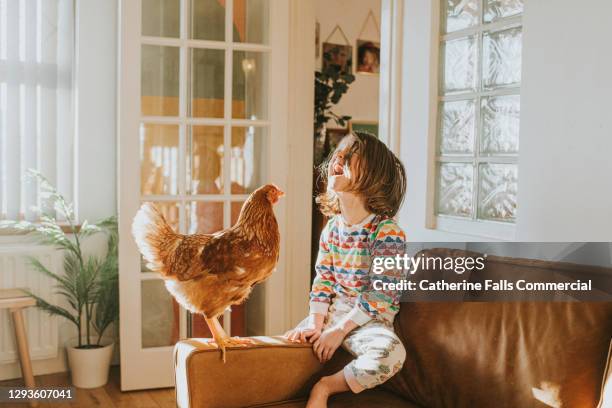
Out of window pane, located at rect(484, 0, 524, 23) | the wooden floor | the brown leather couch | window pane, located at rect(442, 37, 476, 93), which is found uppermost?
window pane, located at rect(484, 0, 524, 23)

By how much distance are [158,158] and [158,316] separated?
2.47 ft

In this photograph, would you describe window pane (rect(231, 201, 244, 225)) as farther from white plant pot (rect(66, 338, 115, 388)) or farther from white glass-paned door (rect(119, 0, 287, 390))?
white plant pot (rect(66, 338, 115, 388))

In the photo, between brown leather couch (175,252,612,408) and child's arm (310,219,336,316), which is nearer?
brown leather couch (175,252,612,408)

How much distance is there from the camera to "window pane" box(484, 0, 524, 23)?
2268 millimetres

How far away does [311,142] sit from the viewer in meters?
3.37

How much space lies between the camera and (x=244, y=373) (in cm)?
171

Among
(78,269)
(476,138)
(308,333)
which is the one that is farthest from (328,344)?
(78,269)

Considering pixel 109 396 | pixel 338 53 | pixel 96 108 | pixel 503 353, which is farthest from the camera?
pixel 338 53

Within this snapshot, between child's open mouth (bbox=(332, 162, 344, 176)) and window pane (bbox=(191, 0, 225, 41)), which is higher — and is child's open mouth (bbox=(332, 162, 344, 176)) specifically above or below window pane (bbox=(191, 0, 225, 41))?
below

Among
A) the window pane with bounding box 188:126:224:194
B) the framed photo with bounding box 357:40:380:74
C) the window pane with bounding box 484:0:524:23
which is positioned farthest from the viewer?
the framed photo with bounding box 357:40:380:74

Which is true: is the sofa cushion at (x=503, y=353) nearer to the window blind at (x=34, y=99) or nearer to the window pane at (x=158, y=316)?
the window pane at (x=158, y=316)

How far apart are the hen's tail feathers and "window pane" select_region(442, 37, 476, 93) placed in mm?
1293

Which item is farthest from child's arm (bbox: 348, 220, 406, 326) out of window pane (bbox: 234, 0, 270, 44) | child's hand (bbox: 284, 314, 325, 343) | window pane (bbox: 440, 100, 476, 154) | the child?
window pane (bbox: 234, 0, 270, 44)

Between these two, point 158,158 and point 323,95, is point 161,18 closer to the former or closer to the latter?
point 158,158
